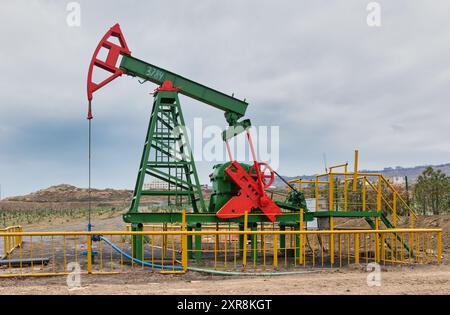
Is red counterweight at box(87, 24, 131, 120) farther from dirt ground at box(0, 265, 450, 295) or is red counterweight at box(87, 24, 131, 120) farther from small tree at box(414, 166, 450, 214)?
small tree at box(414, 166, 450, 214)

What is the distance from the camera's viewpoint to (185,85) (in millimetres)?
13703

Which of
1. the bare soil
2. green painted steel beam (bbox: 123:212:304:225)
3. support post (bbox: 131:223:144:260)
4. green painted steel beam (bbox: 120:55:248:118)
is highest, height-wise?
green painted steel beam (bbox: 120:55:248:118)

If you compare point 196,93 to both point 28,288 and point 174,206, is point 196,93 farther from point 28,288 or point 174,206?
point 28,288

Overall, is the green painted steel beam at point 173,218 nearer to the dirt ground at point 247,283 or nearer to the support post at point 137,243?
the support post at point 137,243

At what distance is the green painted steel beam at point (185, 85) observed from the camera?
13.2 metres

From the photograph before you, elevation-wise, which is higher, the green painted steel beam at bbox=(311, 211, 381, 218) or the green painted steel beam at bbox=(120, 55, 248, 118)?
the green painted steel beam at bbox=(120, 55, 248, 118)

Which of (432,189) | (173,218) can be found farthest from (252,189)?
(432,189)

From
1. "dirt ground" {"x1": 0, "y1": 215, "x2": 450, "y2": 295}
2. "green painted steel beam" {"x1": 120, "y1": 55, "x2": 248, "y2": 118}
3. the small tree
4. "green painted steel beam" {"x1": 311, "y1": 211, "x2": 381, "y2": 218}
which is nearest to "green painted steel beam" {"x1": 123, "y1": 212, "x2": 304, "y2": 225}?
"green painted steel beam" {"x1": 311, "y1": 211, "x2": 381, "y2": 218}

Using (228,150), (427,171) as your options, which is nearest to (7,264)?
(228,150)

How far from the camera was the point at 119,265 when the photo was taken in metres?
11.7

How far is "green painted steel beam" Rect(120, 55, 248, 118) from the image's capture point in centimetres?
1320

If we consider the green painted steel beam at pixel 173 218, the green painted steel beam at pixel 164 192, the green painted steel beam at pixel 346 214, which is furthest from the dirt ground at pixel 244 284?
the green painted steel beam at pixel 164 192

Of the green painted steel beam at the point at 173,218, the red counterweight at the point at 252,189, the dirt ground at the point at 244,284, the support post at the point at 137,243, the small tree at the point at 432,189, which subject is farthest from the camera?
the small tree at the point at 432,189

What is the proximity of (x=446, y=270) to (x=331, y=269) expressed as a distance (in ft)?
8.47
